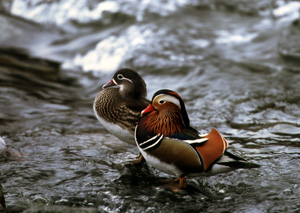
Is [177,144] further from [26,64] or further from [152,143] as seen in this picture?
[26,64]

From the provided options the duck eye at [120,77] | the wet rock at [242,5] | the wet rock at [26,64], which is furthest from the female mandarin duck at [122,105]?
the wet rock at [242,5]

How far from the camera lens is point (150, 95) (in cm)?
806

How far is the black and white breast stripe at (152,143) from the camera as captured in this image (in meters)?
4.18

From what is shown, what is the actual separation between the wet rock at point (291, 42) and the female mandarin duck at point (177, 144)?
5.46 m

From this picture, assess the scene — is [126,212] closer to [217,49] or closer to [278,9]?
[217,49]

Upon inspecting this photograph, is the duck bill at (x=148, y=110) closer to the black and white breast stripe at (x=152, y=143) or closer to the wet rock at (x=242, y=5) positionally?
the black and white breast stripe at (x=152, y=143)

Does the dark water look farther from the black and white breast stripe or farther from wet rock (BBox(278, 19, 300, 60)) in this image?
the black and white breast stripe

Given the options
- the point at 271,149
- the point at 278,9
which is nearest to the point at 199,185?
the point at 271,149

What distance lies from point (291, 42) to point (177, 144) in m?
6.39

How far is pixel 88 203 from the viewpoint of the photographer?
4.11 m

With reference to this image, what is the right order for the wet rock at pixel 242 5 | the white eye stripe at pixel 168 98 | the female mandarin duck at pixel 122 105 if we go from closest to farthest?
the white eye stripe at pixel 168 98 < the female mandarin duck at pixel 122 105 < the wet rock at pixel 242 5

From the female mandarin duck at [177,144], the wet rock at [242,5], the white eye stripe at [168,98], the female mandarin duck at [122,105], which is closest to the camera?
the female mandarin duck at [177,144]

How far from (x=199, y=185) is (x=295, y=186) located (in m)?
0.90

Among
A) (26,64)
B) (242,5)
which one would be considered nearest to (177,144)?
(26,64)
